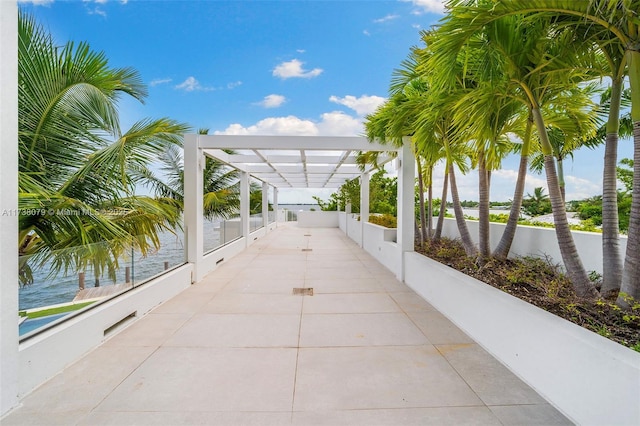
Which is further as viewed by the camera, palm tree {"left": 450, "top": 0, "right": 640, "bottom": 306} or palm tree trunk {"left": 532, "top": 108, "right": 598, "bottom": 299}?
palm tree trunk {"left": 532, "top": 108, "right": 598, "bottom": 299}

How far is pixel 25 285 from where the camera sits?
2.84 m

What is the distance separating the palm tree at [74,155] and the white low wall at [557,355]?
13.9 feet

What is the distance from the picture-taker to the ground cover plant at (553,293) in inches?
101

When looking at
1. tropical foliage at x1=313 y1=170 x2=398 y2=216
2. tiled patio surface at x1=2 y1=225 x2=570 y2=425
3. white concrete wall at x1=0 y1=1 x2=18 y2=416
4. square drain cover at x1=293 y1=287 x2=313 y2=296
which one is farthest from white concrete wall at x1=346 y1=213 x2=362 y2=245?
white concrete wall at x1=0 y1=1 x2=18 y2=416

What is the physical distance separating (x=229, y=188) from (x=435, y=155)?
35.1 ft

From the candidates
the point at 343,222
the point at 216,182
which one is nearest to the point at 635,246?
the point at 216,182

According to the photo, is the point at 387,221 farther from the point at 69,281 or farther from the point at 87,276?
the point at 69,281

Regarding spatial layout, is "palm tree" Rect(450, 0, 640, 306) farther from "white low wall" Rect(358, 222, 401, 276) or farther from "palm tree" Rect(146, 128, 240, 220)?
"palm tree" Rect(146, 128, 240, 220)

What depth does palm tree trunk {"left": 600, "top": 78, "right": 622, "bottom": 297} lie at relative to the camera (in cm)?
307

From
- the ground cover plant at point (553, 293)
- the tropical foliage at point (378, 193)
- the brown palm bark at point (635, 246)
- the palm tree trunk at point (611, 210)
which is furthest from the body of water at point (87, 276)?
the tropical foliage at point (378, 193)

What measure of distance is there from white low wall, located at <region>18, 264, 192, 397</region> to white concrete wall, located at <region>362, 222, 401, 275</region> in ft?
16.1

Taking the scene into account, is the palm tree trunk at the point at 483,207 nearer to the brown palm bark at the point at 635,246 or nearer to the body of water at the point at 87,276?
the brown palm bark at the point at 635,246

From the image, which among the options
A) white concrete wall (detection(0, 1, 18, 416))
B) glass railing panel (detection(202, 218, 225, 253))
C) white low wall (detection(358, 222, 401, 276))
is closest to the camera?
white concrete wall (detection(0, 1, 18, 416))

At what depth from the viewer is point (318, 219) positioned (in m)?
21.8
